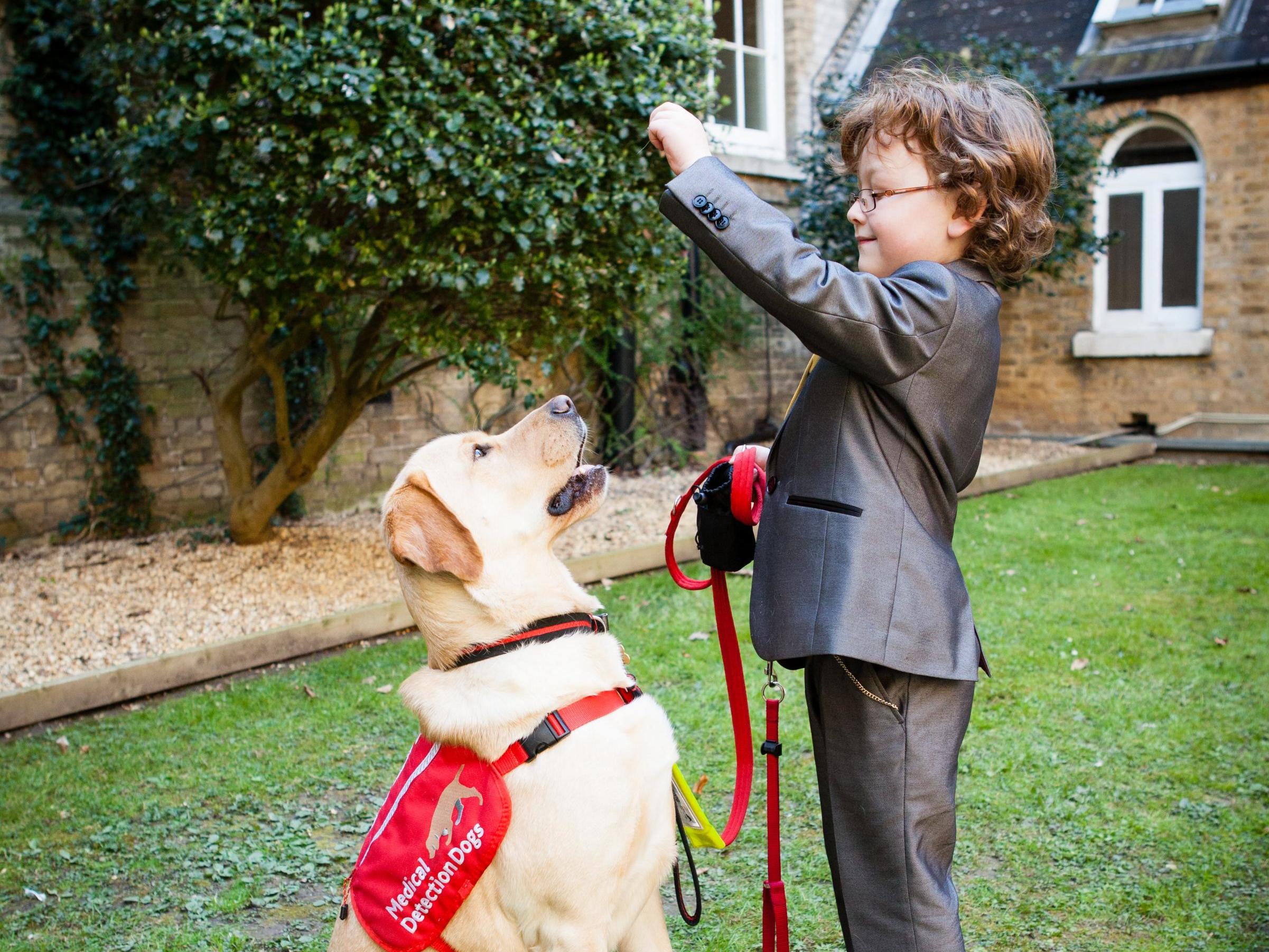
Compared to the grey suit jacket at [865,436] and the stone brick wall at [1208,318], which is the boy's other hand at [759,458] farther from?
the stone brick wall at [1208,318]

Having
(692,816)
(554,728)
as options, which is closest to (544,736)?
(554,728)

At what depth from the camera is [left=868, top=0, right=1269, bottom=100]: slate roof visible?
13.2 m

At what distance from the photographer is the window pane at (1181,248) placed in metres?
14.1

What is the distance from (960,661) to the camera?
81.3 inches

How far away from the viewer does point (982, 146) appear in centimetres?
207

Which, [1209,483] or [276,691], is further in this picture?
[1209,483]

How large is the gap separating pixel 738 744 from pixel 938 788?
60 centimetres

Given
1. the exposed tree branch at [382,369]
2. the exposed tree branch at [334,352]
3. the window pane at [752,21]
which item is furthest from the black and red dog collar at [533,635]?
the window pane at [752,21]

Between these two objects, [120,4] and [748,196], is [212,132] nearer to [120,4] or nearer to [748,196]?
[120,4]

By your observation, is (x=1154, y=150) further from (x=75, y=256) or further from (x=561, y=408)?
(x=561, y=408)

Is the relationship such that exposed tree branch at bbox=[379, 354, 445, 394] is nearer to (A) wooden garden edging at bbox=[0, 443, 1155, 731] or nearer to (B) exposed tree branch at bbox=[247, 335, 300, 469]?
(B) exposed tree branch at bbox=[247, 335, 300, 469]

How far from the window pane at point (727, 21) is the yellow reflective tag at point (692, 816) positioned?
12436 millimetres

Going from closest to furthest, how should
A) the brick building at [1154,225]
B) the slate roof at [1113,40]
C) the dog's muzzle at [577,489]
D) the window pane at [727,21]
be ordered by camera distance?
the dog's muzzle at [577,489], the slate roof at [1113,40], the window pane at [727,21], the brick building at [1154,225]

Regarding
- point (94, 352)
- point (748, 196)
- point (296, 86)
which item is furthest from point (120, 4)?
point (748, 196)
